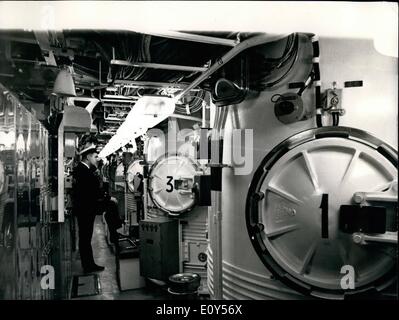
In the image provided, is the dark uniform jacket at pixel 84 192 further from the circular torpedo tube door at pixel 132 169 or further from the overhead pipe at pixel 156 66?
the circular torpedo tube door at pixel 132 169

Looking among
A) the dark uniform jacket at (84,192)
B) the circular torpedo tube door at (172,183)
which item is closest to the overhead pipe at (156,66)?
the circular torpedo tube door at (172,183)

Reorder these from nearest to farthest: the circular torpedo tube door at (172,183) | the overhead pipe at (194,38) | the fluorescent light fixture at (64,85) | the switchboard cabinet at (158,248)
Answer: the overhead pipe at (194,38) → the fluorescent light fixture at (64,85) → the switchboard cabinet at (158,248) → the circular torpedo tube door at (172,183)

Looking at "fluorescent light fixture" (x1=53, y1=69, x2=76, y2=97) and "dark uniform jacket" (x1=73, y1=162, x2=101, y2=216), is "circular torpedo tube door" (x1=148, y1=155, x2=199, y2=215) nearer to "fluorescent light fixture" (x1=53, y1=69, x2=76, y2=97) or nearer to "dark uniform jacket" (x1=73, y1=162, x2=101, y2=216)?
"dark uniform jacket" (x1=73, y1=162, x2=101, y2=216)

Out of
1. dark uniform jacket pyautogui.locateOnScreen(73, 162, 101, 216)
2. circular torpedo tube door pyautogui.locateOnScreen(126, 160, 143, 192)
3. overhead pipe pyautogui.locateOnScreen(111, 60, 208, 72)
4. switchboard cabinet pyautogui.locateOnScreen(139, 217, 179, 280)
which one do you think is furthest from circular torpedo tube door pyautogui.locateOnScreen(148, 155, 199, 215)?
circular torpedo tube door pyautogui.locateOnScreen(126, 160, 143, 192)

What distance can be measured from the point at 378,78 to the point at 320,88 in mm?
409

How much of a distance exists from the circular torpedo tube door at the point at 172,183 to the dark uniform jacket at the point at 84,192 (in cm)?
109

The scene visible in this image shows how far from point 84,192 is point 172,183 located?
5.33 feet

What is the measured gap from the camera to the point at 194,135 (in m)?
6.29

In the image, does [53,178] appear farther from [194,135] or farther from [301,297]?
[301,297]

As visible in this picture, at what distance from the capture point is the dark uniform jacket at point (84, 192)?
6.09m

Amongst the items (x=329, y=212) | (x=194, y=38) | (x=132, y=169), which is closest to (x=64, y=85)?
(x=194, y=38)

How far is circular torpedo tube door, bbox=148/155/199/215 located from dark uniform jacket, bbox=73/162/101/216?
1.09 m

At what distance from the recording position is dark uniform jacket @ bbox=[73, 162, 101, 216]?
20.0 feet

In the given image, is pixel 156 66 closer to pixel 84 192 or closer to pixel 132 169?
pixel 84 192
